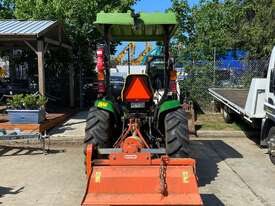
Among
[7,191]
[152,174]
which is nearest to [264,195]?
[152,174]

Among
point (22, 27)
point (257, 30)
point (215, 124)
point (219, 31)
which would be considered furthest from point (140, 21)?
point (257, 30)

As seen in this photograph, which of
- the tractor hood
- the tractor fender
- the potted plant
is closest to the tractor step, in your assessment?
the tractor fender

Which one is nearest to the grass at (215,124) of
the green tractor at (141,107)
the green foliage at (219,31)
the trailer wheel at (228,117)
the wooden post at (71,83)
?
the trailer wheel at (228,117)

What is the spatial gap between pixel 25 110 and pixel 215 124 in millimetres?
5363

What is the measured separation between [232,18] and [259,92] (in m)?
10.3

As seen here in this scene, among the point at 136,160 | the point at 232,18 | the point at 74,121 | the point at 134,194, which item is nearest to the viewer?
the point at 134,194

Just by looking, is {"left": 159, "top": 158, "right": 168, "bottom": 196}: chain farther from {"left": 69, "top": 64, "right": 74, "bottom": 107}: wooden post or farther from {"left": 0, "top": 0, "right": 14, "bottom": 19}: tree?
{"left": 0, "top": 0, "right": 14, "bottom": 19}: tree

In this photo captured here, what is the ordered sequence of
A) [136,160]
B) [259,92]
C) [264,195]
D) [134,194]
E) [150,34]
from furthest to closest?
[259,92] → [150,34] → [264,195] → [136,160] → [134,194]

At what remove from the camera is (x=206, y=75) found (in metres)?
16.9

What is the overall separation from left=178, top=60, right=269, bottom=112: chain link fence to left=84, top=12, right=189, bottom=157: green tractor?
8423mm

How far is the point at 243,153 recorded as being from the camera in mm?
10312

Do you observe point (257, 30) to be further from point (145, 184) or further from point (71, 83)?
point (145, 184)

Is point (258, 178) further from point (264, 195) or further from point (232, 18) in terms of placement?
point (232, 18)

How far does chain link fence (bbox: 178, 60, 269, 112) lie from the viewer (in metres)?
16.8
